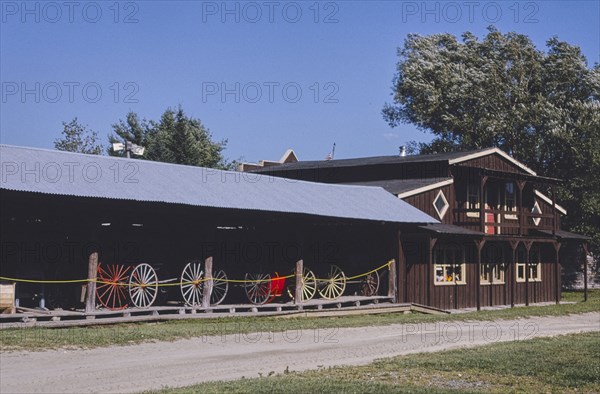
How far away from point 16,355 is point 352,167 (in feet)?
85.3

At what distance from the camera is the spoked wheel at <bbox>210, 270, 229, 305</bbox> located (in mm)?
26783

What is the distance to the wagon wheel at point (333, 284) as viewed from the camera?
100 ft

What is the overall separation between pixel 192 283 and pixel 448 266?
41.4ft

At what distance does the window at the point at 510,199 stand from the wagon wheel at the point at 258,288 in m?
14.4

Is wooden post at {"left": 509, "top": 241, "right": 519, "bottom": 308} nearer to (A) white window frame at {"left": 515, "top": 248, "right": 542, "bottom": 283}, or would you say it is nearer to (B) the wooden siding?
(A) white window frame at {"left": 515, "top": 248, "right": 542, "bottom": 283}

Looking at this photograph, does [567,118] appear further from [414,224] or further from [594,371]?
[594,371]

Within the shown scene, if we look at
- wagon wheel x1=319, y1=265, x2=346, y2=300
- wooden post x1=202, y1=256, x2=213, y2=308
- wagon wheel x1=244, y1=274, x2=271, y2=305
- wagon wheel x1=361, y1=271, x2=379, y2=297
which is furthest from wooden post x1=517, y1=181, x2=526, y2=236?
wooden post x1=202, y1=256, x2=213, y2=308

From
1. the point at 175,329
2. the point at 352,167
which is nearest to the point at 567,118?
the point at 352,167

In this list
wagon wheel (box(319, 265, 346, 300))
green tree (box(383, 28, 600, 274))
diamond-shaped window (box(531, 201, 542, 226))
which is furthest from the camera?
green tree (box(383, 28, 600, 274))

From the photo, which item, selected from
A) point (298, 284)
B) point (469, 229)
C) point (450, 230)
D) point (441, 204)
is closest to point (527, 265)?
point (469, 229)

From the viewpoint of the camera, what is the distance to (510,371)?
15.3 m

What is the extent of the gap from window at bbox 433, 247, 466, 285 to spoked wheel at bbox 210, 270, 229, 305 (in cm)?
909

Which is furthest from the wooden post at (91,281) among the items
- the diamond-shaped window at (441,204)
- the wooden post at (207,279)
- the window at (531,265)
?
the window at (531,265)

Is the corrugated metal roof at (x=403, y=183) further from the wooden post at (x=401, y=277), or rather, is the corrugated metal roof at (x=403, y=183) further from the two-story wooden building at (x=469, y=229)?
the wooden post at (x=401, y=277)
